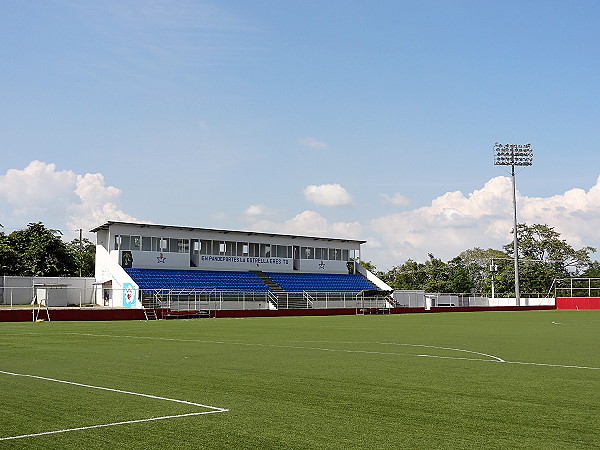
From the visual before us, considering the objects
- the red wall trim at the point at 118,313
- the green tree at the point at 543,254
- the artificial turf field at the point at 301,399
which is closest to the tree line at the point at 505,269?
the green tree at the point at 543,254

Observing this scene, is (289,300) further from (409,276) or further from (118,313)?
(409,276)

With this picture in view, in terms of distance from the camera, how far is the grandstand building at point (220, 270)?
62.9 m

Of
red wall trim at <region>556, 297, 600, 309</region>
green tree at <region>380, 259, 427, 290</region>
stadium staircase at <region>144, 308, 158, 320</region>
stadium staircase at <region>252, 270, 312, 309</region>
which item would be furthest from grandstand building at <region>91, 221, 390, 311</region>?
green tree at <region>380, 259, 427, 290</region>

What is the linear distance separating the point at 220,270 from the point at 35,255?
1853 centimetres

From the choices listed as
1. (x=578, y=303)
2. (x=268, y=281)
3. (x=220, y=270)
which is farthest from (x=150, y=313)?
(x=578, y=303)

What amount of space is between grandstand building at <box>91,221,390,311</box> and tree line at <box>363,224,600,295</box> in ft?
124

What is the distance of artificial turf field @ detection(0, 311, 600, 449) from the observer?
309 inches

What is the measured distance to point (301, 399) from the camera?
34.7 feet

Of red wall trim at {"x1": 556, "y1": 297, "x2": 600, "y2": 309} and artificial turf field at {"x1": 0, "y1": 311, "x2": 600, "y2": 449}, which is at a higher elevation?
artificial turf field at {"x1": 0, "y1": 311, "x2": 600, "y2": 449}

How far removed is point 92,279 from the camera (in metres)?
67.1

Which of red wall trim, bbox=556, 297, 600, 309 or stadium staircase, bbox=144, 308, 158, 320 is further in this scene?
red wall trim, bbox=556, 297, 600, 309

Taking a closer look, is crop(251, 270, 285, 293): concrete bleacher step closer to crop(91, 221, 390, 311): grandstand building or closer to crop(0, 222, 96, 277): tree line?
crop(91, 221, 390, 311): grandstand building

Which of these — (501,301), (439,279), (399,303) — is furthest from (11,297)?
(439,279)

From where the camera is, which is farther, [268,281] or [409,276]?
[409,276]
